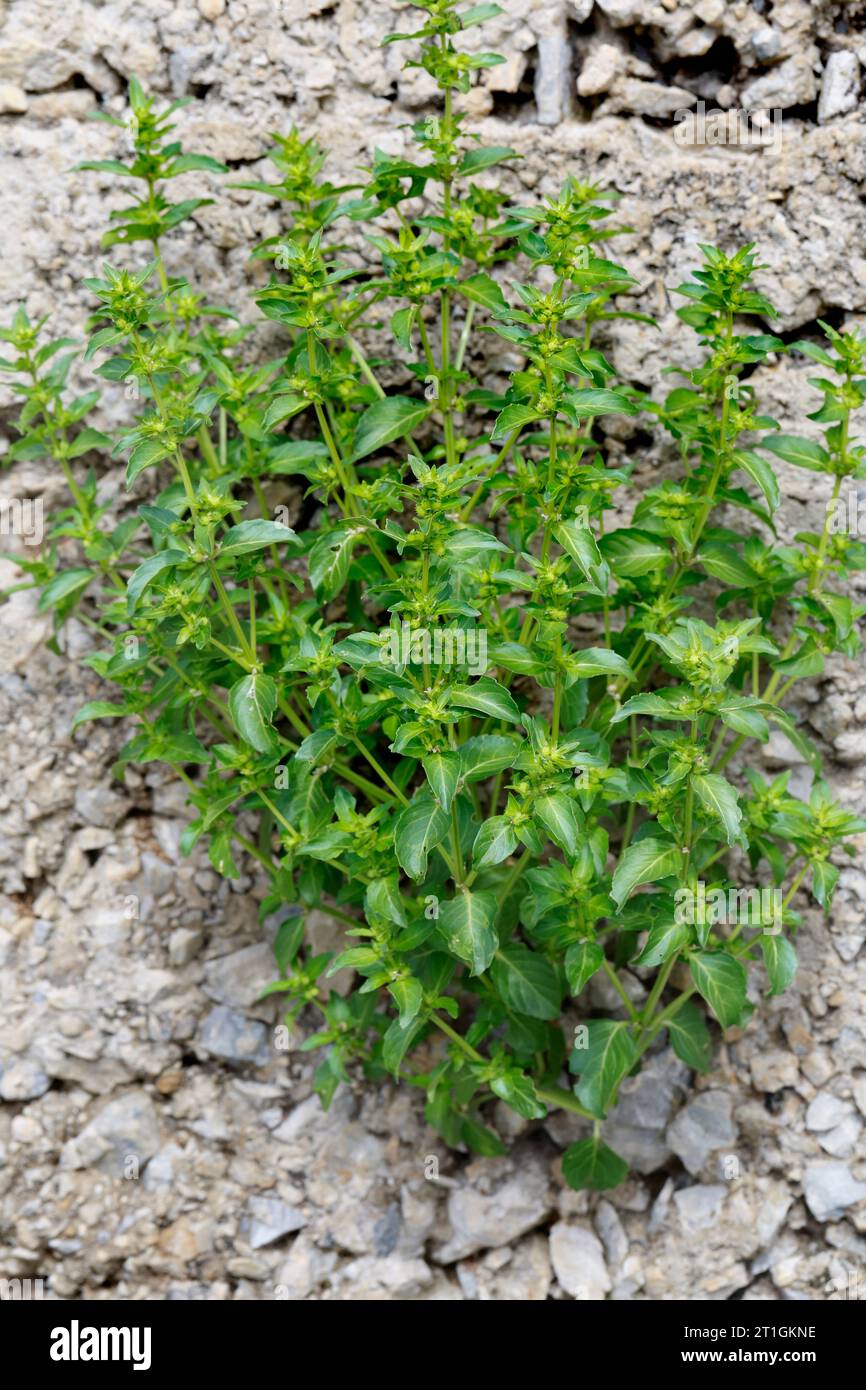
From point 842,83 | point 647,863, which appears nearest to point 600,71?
point 842,83

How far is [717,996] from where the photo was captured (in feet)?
11.2

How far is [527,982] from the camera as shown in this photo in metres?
3.58

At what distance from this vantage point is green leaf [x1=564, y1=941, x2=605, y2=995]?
3344 millimetres

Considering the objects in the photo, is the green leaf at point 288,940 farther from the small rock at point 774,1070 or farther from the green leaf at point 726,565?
the green leaf at point 726,565

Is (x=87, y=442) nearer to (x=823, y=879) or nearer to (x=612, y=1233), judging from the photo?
(x=823, y=879)

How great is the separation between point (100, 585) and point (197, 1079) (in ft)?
5.82

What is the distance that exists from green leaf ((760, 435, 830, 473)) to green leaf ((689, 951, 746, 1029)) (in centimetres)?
A: 148

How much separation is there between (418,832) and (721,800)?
30.3 inches

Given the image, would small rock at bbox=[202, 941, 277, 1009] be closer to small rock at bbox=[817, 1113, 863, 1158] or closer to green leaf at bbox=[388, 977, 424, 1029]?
green leaf at bbox=[388, 977, 424, 1029]

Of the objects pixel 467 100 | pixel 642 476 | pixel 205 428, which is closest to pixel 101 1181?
pixel 205 428

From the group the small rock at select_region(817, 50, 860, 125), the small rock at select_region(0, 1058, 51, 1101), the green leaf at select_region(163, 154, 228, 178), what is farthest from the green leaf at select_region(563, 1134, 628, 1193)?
the small rock at select_region(817, 50, 860, 125)

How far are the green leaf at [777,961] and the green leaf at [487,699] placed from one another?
1097mm

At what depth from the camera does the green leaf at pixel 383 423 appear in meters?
3.53

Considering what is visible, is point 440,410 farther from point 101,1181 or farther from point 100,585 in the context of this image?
point 101,1181
